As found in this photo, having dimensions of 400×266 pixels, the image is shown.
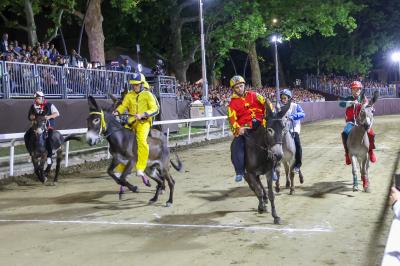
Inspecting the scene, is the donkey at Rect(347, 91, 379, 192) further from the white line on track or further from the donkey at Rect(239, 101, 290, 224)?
the white line on track

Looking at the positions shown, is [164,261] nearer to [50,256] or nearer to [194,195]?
[50,256]

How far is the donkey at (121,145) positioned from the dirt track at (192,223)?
51 cm

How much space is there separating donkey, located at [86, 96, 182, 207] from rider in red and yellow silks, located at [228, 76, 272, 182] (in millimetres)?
1758

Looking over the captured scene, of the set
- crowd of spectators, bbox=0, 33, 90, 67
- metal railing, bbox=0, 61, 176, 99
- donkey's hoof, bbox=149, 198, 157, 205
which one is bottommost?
donkey's hoof, bbox=149, 198, 157, 205

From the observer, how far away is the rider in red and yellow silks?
8508 millimetres

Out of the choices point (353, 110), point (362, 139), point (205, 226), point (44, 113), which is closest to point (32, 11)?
point (44, 113)

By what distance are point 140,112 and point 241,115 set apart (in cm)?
240

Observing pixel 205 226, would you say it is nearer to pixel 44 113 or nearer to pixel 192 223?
pixel 192 223

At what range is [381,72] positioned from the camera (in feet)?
224

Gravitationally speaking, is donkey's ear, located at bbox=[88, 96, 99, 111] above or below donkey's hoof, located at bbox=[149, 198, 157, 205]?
above

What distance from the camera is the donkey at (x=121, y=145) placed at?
969 cm

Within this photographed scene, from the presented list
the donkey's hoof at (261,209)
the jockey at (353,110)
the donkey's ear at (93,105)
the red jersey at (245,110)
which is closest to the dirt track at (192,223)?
the donkey's hoof at (261,209)

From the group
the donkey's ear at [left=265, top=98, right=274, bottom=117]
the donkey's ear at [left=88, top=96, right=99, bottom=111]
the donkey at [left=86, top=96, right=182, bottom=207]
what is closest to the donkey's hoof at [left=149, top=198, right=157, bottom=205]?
the donkey at [left=86, top=96, right=182, bottom=207]

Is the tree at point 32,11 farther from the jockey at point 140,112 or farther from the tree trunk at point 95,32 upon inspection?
the jockey at point 140,112
